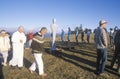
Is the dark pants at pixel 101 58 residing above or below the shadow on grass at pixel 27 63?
above

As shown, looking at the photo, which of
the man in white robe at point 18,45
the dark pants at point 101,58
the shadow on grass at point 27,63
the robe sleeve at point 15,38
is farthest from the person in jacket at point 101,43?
the shadow on grass at point 27,63

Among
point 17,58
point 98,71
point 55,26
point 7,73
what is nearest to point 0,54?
point 17,58

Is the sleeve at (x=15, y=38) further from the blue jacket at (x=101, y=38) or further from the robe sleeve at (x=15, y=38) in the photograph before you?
the blue jacket at (x=101, y=38)

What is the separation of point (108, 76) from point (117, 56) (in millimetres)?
1513

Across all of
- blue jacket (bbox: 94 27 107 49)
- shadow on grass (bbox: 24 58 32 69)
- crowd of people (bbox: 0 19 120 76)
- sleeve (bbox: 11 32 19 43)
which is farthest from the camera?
shadow on grass (bbox: 24 58 32 69)

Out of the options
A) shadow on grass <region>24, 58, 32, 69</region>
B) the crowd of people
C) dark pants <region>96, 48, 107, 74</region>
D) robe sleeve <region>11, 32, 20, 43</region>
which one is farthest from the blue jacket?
shadow on grass <region>24, 58, 32, 69</region>

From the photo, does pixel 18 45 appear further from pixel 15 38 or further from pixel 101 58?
pixel 101 58

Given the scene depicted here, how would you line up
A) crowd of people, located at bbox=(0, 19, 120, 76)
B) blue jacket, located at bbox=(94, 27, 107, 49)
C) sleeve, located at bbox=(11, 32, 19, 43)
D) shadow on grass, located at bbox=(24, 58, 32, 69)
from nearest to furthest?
blue jacket, located at bbox=(94, 27, 107, 49) < crowd of people, located at bbox=(0, 19, 120, 76) < sleeve, located at bbox=(11, 32, 19, 43) < shadow on grass, located at bbox=(24, 58, 32, 69)

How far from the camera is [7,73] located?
11086mm

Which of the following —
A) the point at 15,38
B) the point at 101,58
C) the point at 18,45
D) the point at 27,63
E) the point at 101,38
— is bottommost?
the point at 27,63

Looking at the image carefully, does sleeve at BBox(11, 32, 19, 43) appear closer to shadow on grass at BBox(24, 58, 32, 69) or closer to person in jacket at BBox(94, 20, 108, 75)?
shadow on grass at BBox(24, 58, 32, 69)

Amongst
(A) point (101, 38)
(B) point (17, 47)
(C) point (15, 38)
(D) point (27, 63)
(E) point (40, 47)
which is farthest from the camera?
(D) point (27, 63)

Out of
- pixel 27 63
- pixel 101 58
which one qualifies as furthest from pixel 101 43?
pixel 27 63

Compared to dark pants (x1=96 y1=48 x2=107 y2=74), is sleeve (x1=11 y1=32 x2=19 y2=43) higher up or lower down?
higher up
